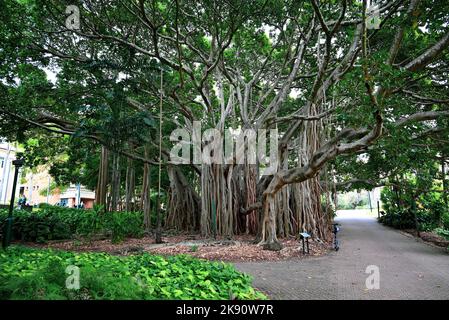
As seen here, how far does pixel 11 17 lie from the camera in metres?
5.07

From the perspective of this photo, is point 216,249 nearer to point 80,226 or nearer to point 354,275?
point 354,275

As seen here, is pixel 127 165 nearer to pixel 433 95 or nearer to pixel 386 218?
pixel 433 95

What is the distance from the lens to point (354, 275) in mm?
3875

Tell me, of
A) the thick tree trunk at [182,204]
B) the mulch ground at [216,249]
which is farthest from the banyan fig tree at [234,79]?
the thick tree trunk at [182,204]

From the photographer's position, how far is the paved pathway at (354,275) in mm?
3057

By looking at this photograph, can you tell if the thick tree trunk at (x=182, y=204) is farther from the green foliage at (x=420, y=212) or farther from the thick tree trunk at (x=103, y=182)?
the green foliage at (x=420, y=212)

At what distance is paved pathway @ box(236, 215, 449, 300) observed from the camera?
3.06m

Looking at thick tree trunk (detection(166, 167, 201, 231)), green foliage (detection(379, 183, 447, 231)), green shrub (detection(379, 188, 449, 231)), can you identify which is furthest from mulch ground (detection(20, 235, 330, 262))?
green foliage (detection(379, 183, 447, 231))

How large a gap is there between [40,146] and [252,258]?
7.69 metres

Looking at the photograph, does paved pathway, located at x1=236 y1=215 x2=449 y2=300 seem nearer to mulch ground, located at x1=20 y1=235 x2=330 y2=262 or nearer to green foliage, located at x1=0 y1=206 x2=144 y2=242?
mulch ground, located at x1=20 y1=235 x2=330 y2=262

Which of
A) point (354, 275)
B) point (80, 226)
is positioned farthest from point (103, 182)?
point (354, 275)

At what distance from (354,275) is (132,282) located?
3.14 meters

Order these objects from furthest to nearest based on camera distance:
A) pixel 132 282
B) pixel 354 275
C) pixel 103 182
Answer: pixel 103 182, pixel 354 275, pixel 132 282
